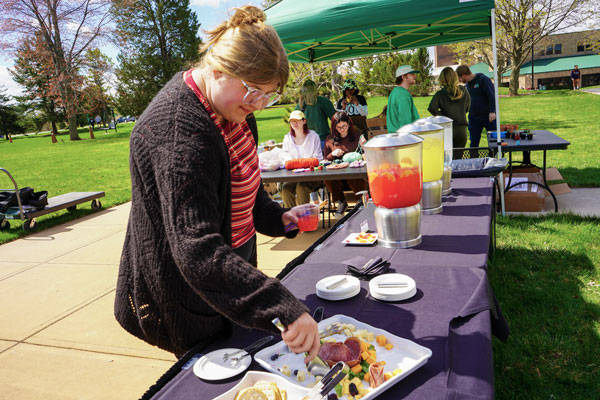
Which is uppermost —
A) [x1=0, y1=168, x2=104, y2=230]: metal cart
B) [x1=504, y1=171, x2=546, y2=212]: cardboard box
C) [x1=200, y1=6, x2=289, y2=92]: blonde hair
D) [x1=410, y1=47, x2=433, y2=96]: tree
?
[x1=410, y1=47, x2=433, y2=96]: tree

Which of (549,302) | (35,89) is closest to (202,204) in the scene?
(549,302)

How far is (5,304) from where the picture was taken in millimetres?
3936

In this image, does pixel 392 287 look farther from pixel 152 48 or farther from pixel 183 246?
pixel 152 48

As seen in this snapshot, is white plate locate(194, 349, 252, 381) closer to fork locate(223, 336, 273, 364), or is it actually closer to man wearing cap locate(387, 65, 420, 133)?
fork locate(223, 336, 273, 364)

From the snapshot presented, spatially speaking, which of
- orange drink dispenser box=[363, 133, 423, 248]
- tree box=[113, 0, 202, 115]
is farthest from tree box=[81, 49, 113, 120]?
orange drink dispenser box=[363, 133, 423, 248]

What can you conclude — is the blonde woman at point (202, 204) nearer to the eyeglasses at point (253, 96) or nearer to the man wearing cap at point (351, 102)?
the eyeglasses at point (253, 96)

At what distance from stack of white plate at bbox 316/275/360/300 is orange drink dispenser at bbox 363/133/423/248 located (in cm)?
48

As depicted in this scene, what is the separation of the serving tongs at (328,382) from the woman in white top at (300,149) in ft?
15.4

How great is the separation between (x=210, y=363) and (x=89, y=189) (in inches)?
395

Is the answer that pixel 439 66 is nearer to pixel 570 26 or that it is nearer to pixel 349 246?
pixel 570 26

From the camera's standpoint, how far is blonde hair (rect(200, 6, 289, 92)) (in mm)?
1059

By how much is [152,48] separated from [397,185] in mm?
36191

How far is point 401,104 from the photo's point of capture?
18.9 ft

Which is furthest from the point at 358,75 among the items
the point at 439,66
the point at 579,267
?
the point at 439,66
